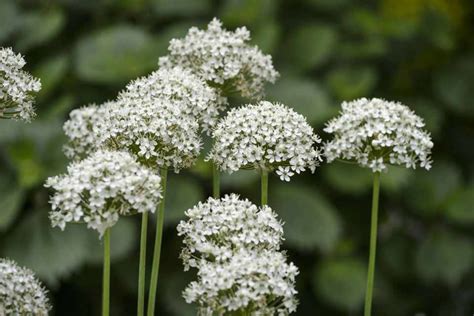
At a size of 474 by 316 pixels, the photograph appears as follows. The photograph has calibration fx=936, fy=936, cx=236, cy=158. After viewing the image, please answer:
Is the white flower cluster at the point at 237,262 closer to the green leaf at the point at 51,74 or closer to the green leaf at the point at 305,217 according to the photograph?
the green leaf at the point at 305,217

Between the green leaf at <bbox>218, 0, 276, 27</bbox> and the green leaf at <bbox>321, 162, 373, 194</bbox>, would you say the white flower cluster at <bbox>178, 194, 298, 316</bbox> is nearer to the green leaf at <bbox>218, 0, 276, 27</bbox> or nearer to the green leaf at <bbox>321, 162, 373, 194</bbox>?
the green leaf at <bbox>321, 162, 373, 194</bbox>

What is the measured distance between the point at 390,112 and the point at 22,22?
12.3ft

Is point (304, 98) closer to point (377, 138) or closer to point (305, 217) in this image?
point (305, 217)

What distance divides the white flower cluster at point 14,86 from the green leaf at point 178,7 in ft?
11.8

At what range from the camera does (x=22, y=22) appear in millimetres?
5727

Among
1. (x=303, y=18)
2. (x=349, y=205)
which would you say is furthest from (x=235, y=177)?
(x=303, y=18)

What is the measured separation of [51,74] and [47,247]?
1.05m

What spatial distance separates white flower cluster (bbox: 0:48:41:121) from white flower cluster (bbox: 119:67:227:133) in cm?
25

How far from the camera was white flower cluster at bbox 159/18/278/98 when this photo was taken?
2686 millimetres

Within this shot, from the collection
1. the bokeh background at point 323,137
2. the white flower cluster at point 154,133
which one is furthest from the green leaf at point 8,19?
the white flower cluster at point 154,133

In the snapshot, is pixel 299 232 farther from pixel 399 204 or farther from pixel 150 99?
pixel 150 99

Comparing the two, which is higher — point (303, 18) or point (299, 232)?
point (303, 18)

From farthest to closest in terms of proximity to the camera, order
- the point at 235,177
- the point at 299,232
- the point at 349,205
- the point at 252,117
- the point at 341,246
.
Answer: the point at 349,205 < the point at 341,246 < the point at 299,232 < the point at 235,177 < the point at 252,117

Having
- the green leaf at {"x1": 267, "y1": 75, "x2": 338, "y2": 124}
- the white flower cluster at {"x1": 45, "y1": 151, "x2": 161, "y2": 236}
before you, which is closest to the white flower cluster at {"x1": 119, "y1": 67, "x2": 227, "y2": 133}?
the white flower cluster at {"x1": 45, "y1": 151, "x2": 161, "y2": 236}
